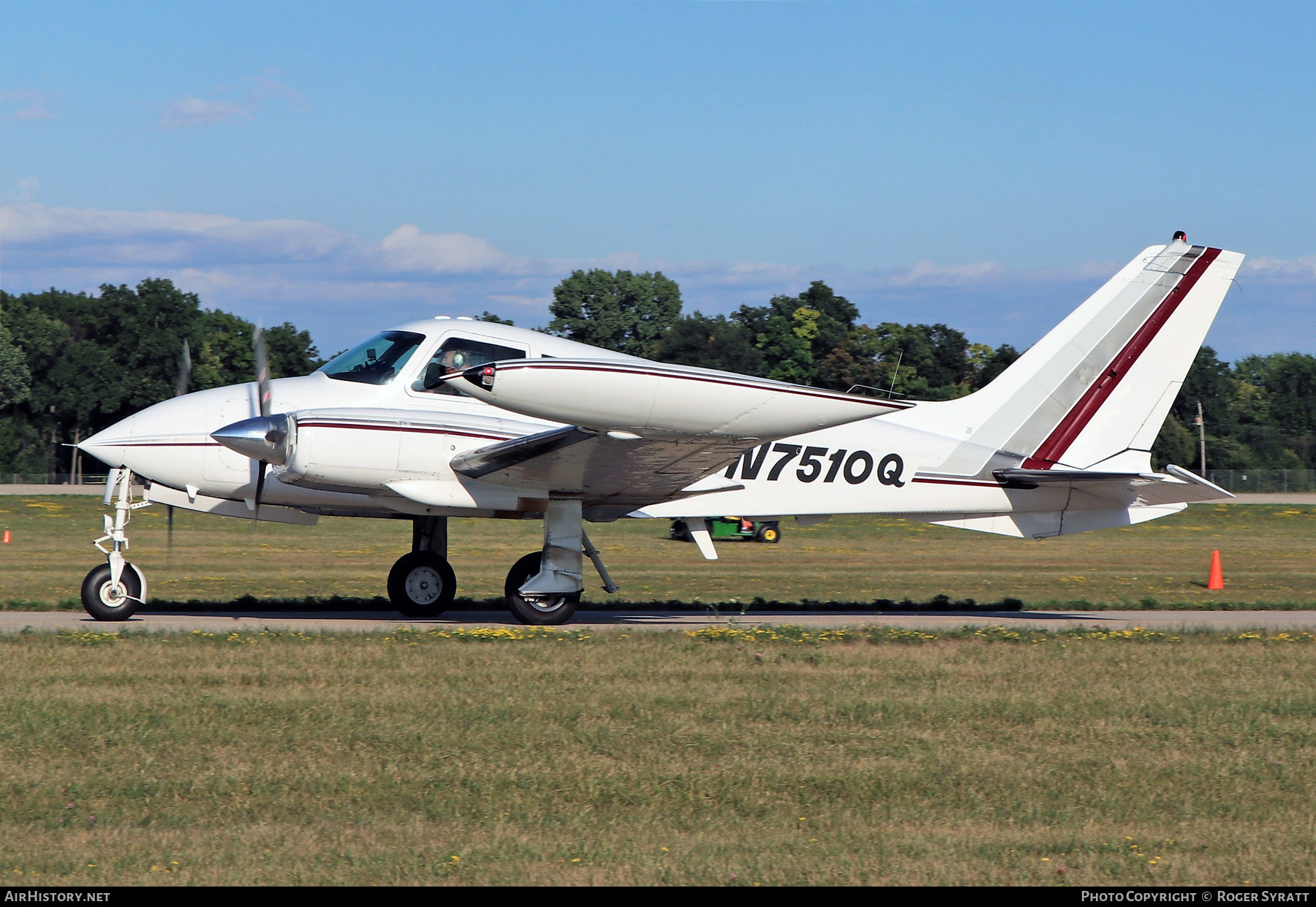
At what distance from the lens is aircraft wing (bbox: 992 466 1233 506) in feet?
45.5

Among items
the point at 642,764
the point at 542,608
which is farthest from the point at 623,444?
the point at 642,764

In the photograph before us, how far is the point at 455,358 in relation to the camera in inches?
522

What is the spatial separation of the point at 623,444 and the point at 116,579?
5.97 meters

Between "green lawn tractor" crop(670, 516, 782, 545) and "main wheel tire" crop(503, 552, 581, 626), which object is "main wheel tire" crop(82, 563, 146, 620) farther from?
"green lawn tractor" crop(670, 516, 782, 545)

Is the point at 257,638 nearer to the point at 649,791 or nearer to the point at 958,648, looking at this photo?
the point at 649,791

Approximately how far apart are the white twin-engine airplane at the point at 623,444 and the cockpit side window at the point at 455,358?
0.02m

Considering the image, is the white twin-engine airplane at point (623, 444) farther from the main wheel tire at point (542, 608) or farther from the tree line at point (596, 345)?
the tree line at point (596, 345)

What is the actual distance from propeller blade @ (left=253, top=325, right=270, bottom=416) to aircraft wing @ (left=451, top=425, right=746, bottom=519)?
2213 millimetres

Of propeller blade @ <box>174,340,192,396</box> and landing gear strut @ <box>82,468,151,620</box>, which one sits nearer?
landing gear strut @ <box>82,468,151,620</box>

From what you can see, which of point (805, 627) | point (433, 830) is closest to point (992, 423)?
point (805, 627)

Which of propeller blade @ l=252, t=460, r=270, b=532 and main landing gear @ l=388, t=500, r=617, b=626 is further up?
propeller blade @ l=252, t=460, r=270, b=532

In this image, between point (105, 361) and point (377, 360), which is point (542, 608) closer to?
point (377, 360)

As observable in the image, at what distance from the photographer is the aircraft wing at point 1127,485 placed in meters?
13.9

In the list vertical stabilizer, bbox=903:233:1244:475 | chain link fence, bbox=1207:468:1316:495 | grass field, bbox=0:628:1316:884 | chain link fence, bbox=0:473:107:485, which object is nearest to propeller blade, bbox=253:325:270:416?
grass field, bbox=0:628:1316:884
